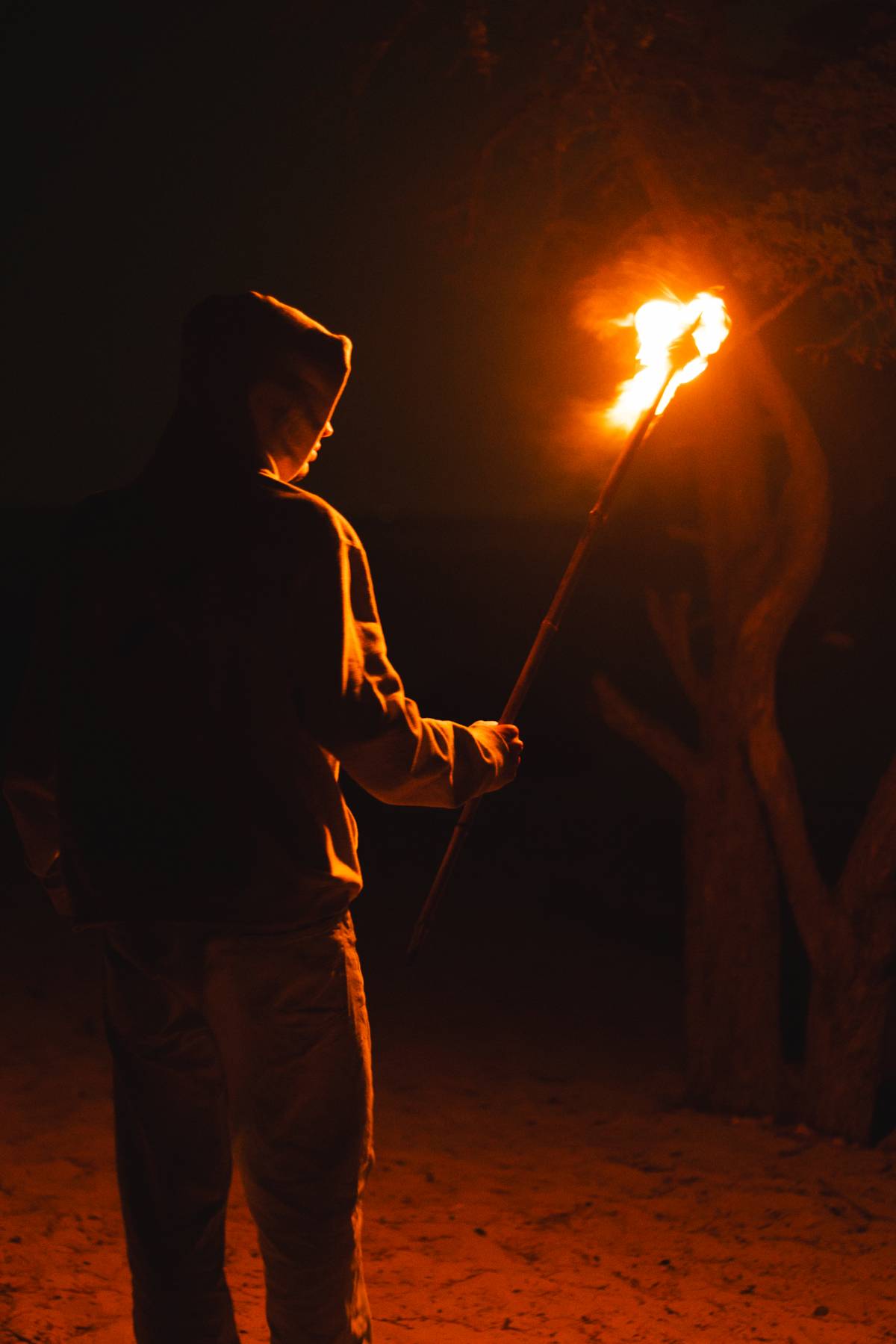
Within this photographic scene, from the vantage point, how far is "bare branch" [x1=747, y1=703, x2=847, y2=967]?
20.8 ft

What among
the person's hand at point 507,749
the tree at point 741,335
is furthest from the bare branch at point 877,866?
the person's hand at point 507,749

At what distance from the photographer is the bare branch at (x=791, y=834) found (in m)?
6.33

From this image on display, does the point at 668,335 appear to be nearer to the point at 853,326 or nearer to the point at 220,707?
the point at 220,707

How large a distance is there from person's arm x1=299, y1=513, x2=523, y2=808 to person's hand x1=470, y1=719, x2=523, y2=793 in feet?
0.37

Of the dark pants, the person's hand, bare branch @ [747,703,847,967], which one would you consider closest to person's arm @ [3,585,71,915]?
the dark pants

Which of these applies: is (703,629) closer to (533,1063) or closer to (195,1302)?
(533,1063)

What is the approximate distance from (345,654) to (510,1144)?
4807 millimetres

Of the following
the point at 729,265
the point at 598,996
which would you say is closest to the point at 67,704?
the point at 729,265

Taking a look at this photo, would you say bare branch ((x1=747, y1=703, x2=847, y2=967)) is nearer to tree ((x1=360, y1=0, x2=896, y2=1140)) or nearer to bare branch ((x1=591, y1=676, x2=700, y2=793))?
tree ((x1=360, y1=0, x2=896, y2=1140))

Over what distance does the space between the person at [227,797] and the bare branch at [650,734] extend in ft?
15.0

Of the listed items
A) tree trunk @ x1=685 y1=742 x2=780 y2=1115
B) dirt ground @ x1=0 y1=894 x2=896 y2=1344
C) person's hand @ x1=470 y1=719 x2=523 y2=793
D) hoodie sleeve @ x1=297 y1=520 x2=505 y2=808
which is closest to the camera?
hoodie sleeve @ x1=297 y1=520 x2=505 y2=808

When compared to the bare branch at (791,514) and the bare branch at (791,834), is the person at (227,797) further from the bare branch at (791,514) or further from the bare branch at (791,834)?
the bare branch at (791,834)

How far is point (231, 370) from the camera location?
87.5 inches

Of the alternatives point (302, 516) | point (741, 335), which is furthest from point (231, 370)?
point (741, 335)
